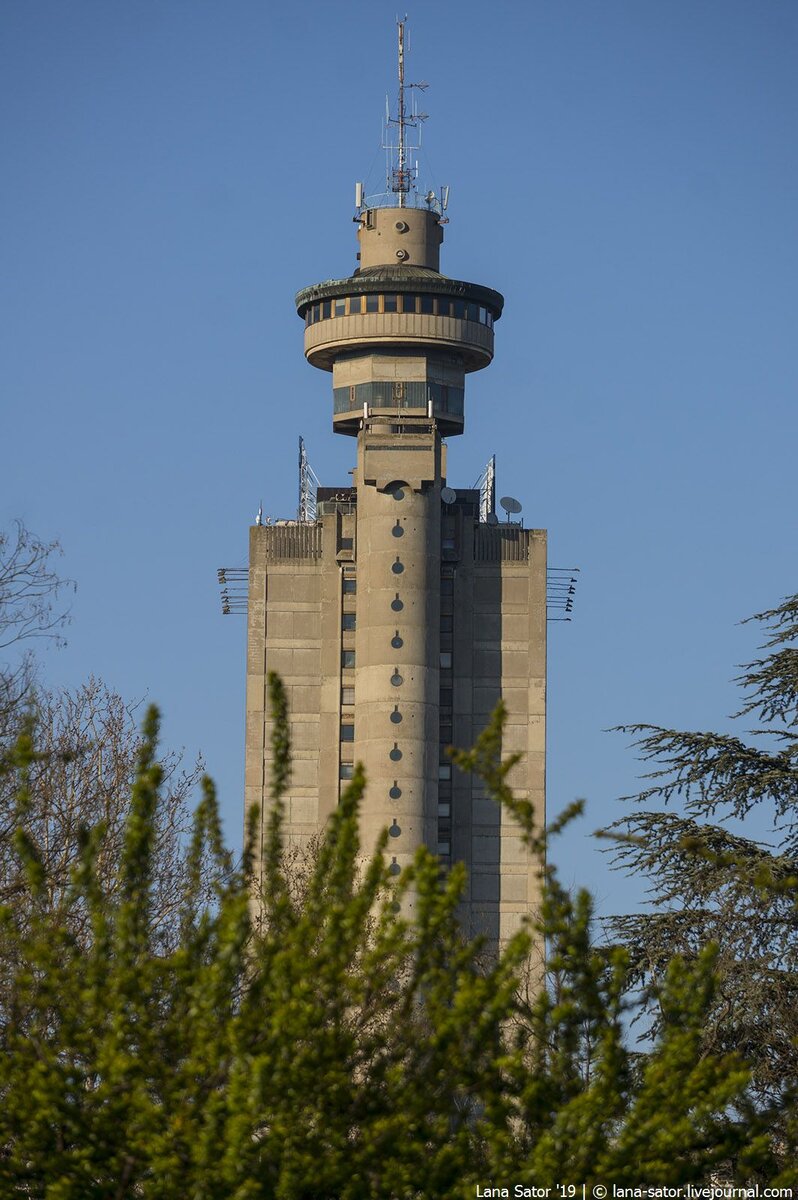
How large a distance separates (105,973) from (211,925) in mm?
973

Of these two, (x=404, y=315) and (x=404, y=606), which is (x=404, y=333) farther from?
(x=404, y=606)

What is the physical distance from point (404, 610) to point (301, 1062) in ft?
419

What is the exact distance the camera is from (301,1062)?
63.5 feet

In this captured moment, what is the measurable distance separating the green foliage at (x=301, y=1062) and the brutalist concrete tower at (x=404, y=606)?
118903 millimetres

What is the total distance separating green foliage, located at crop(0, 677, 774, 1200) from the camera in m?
19.3

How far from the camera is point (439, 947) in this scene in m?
21.0

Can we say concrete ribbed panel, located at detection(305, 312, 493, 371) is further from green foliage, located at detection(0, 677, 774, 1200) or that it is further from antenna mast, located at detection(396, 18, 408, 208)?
green foliage, located at detection(0, 677, 774, 1200)

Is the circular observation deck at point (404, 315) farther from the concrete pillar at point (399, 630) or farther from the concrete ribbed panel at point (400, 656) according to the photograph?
the concrete ribbed panel at point (400, 656)

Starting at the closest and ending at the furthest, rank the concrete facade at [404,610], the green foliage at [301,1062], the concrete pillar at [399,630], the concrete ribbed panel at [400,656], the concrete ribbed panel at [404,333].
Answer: the green foliage at [301,1062], the concrete ribbed panel at [400,656], the concrete pillar at [399,630], the concrete facade at [404,610], the concrete ribbed panel at [404,333]

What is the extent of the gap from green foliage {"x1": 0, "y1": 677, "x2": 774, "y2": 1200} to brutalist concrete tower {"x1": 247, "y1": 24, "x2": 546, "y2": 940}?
119 metres

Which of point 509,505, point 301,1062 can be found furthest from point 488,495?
point 301,1062

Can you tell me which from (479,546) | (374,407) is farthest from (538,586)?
(374,407)

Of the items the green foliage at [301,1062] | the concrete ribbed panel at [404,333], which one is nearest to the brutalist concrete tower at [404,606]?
the concrete ribbed panel at [404,333]

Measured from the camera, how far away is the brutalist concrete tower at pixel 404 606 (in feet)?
480
